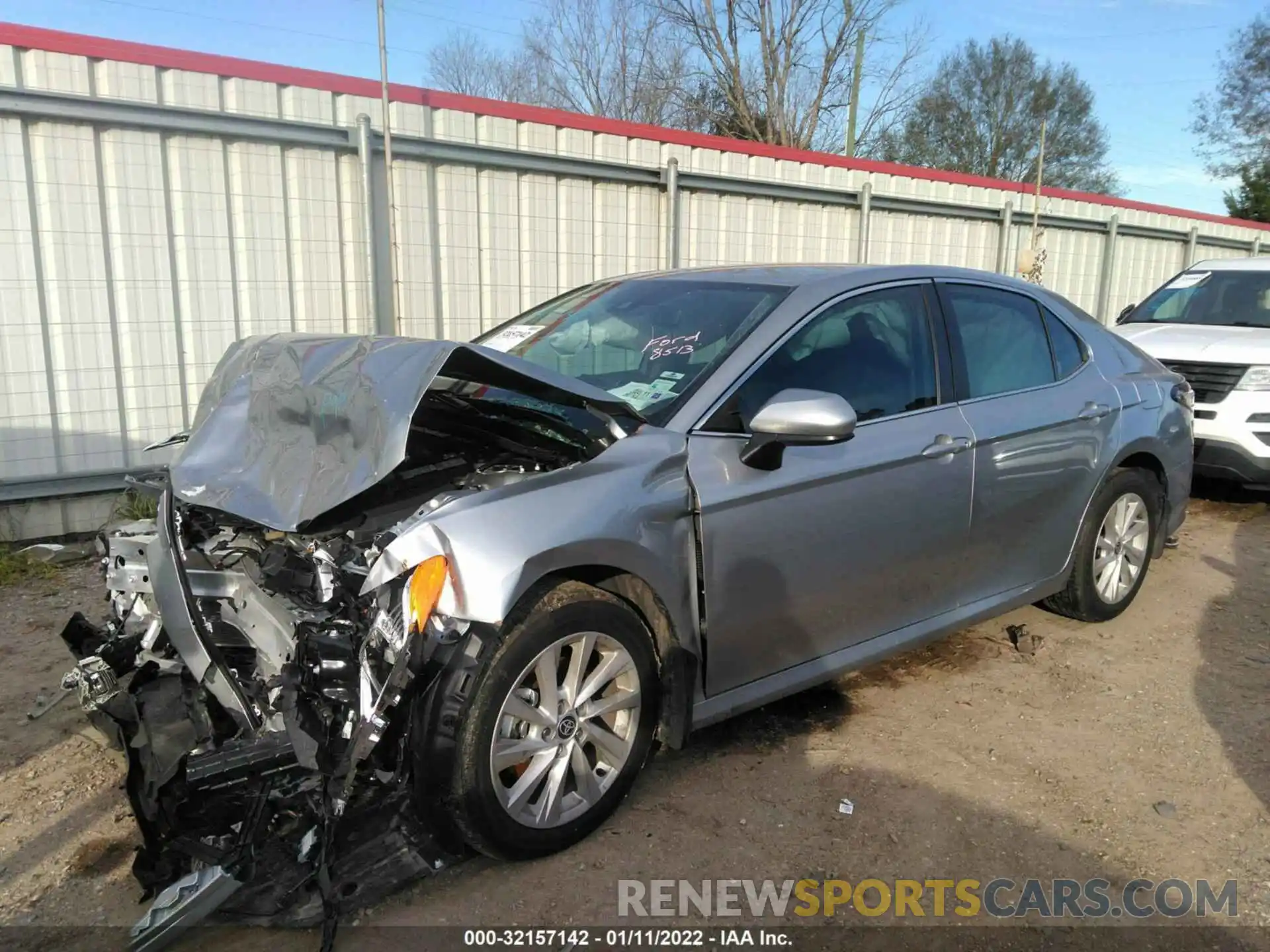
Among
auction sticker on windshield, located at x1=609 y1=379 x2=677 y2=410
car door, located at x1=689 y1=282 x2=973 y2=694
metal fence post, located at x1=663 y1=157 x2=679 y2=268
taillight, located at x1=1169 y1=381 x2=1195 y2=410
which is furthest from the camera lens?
metal fence post, located at x1=663 y1=157 x2=679 y2=268

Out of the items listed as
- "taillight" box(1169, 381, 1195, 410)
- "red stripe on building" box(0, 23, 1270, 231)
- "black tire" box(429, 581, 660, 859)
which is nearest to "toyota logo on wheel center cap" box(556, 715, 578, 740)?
"black tire" box(429, 581, 660, 859)

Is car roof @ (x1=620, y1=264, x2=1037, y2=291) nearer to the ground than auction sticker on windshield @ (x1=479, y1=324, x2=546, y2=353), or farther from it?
farther from it

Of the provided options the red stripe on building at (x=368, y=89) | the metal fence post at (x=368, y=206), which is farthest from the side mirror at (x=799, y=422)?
the red stripe on building at (x=368, y=89)

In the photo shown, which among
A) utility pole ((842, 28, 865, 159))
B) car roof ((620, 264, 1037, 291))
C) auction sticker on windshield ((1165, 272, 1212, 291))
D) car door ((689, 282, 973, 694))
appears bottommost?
car door ((689, 282, 973, 694))

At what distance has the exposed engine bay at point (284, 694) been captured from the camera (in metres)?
2.35

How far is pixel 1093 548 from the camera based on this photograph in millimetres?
4348

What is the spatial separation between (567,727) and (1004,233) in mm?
10708

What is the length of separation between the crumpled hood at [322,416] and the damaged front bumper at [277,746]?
165 mm

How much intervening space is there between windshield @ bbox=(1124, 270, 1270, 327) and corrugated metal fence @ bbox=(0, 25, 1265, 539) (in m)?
3.90

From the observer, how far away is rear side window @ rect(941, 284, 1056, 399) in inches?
149

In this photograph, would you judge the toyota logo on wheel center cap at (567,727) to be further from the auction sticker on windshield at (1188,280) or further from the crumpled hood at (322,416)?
the auction sticker on windshield at (1188,280)

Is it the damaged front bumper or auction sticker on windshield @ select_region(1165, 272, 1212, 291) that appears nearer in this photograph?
the damaged front bumper

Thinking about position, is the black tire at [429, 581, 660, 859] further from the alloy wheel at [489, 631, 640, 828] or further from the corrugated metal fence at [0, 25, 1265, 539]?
the corrugated metal fence at [0, 25, 1265, 539]

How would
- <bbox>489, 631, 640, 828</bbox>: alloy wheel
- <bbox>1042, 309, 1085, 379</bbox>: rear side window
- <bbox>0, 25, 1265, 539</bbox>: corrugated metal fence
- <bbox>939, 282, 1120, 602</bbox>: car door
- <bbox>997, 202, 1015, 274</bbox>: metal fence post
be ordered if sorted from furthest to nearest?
<bbox>997, 202, 1015, 274</bbox>: metal fence post → <bbox>0, 25, 1265, 539</bbox>: corrugated metal fence → <bbox>1042, 309, 1085, 379</bbox>: rear side window → <bbox>939, 282, 1120, 602</bbox>: car door → <bbox>489, 631, 640, 828</bbox>: alloy wheel
